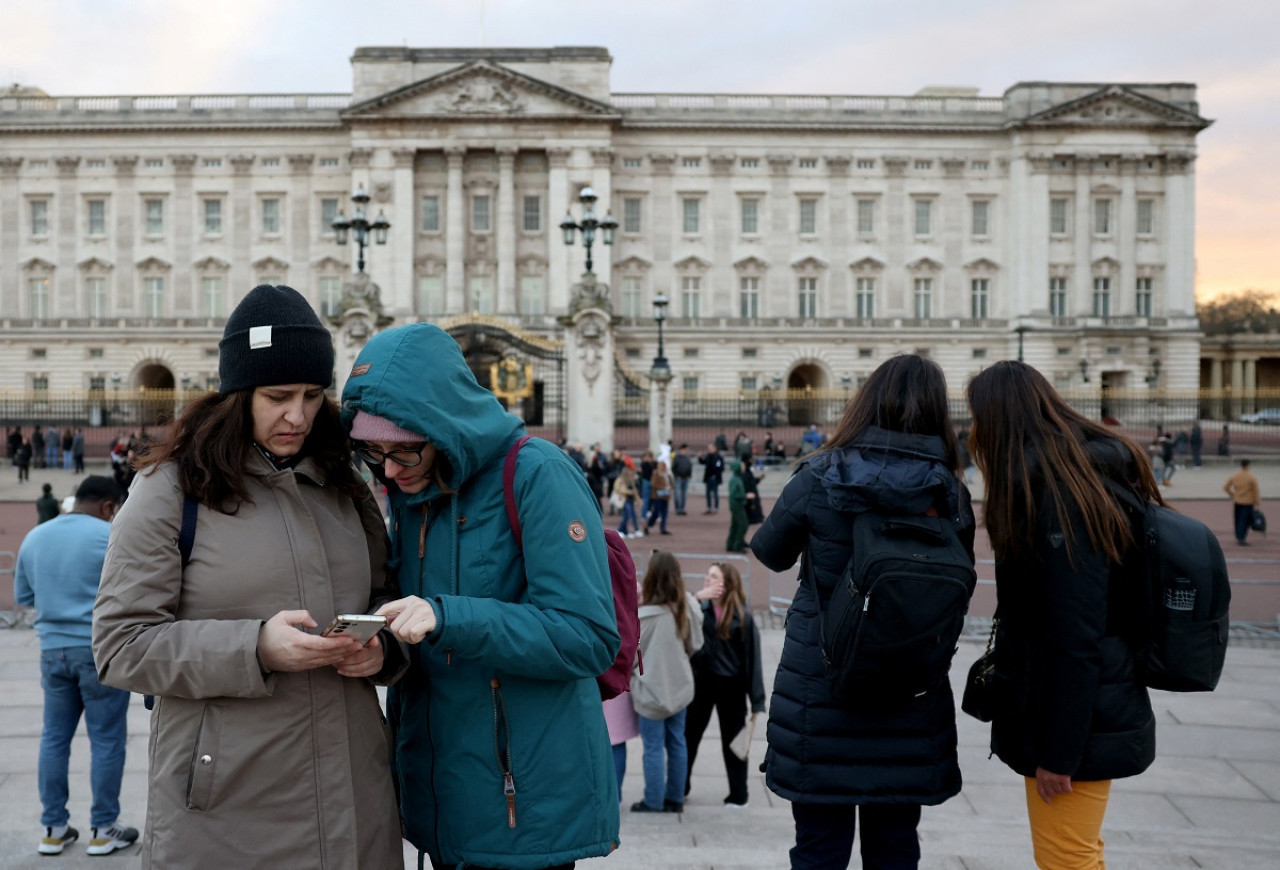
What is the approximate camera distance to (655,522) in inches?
934

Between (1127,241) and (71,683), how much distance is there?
5970 cm

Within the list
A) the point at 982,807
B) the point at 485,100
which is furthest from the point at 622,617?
the point at 485,100

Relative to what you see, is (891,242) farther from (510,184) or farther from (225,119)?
(225,119)

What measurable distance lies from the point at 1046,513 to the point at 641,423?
1231 inches

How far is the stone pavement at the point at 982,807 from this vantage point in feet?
17.3

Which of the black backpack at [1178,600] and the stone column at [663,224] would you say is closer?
the black backpack at [1178,600]

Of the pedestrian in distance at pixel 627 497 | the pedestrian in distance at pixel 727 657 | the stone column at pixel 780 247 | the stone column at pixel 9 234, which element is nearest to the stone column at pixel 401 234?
the stone column at pixel 780 247

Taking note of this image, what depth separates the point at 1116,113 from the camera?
56406mm

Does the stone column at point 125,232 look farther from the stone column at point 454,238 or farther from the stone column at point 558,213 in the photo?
the stone column at point 558,213

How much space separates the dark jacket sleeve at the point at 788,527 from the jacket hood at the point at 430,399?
1.10 metres

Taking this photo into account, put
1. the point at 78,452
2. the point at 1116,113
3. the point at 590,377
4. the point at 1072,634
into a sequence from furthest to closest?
the point at 1116,113 → the point at 78,452 → the point at 590,377 → the point at 1072,634

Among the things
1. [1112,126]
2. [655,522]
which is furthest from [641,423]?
[1112,126]

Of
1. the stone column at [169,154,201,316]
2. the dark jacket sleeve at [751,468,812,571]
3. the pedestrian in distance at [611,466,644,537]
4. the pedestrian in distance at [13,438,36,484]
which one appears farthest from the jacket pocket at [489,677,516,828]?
the stone column at [169,154,201,316]

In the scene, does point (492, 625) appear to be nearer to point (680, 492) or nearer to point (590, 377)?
point (680, 492)
